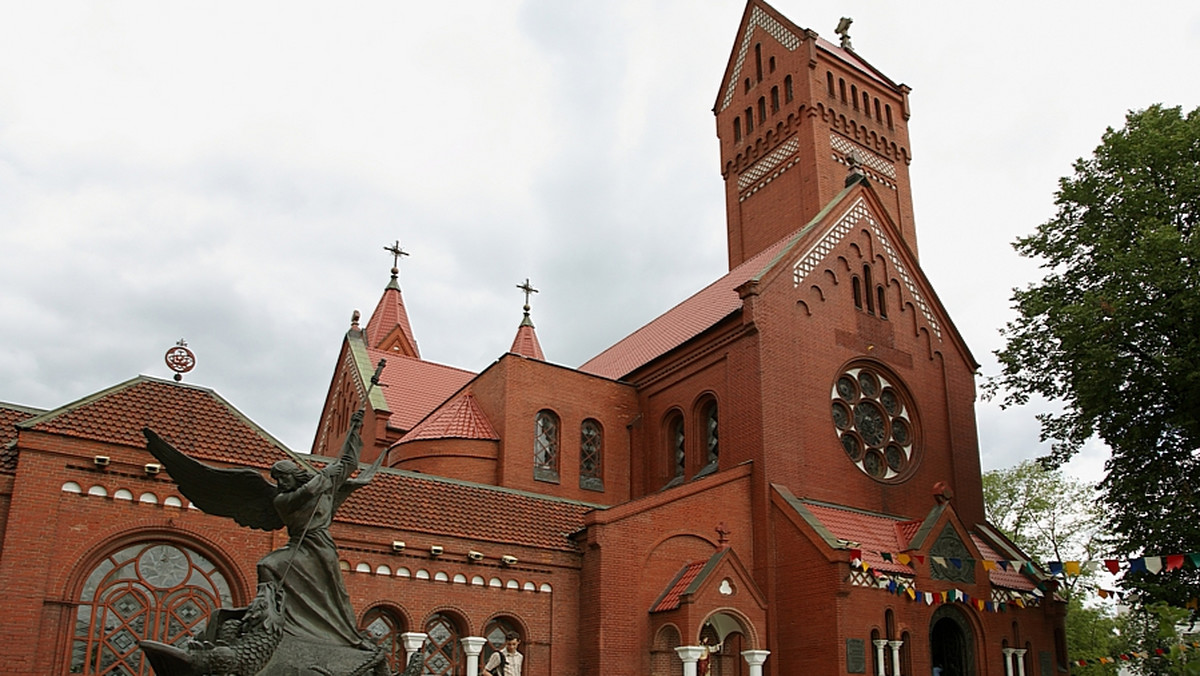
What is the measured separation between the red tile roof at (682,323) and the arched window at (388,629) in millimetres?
11281

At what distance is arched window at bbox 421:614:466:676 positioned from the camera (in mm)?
19109

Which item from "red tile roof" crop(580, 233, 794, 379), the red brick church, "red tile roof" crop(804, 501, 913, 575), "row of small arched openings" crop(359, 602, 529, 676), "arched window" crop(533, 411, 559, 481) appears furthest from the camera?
"red tile roof" crop(580, 233, 794, 379)

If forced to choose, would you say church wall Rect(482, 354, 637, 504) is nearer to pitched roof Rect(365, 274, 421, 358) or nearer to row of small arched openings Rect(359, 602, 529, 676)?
row of small arched openings Rect(359, 602, 529, 676)

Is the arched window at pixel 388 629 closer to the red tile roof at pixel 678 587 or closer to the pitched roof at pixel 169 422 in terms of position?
the pitched roof at pixel 169 422

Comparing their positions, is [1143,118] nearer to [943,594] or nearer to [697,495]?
[943,594]

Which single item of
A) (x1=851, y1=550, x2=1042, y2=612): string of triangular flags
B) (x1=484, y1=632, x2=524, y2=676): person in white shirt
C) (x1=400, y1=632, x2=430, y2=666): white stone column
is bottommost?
(x1=484, y1=632, x2=524, y2=676): person in white shirt

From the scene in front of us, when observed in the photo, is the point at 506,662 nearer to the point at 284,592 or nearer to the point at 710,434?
the point at 710,434

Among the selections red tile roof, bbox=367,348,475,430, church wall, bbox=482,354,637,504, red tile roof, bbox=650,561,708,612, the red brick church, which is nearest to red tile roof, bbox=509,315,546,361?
red tile roof, bbox=367,348,475,430

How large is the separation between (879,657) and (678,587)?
443cm

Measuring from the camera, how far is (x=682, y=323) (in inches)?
1190

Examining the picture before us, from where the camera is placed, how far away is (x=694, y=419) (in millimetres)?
26297

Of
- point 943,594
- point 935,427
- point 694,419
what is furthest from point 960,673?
point 694,419

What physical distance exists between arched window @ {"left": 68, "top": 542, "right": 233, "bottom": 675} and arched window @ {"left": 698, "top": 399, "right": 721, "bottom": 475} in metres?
12.8

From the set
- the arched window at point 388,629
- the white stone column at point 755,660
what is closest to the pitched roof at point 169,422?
the arched window at point 388,629
